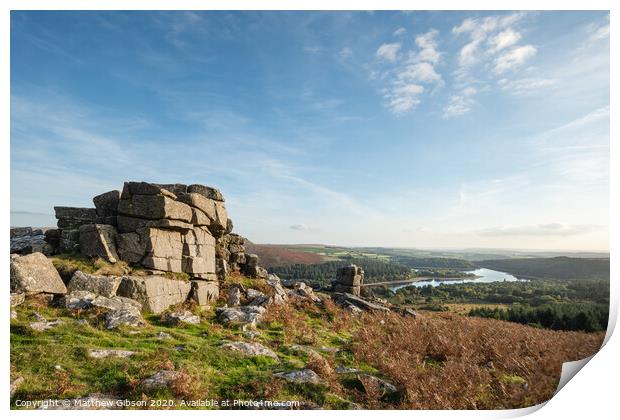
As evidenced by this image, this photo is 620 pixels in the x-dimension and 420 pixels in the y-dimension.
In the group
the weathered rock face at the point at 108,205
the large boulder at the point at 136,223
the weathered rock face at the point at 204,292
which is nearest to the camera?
the large boulder at the point at 136,223

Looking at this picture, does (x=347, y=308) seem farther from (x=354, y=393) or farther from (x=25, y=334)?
(x=25, y=334)

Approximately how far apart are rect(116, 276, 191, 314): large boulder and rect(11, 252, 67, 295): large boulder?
5.90 feet

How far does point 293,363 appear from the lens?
366 inches

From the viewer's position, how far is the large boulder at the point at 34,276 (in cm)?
1014

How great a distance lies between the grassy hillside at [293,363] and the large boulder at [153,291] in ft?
2.33

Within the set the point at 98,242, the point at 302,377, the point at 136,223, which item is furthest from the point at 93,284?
the point at 302,377

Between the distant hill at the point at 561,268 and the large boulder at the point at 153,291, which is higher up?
the distant hill at the point at 561,268

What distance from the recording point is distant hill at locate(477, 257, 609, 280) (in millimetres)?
11922

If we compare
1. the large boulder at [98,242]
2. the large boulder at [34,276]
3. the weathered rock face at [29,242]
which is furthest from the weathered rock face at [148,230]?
the large boulder at [34,276]

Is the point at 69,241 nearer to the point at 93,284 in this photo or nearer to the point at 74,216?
the point at 74,216

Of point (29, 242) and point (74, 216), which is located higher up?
point (74, 216)

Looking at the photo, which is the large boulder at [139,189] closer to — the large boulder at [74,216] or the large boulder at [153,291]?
the large boulder at [74,216]

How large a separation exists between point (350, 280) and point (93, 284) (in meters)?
17.5

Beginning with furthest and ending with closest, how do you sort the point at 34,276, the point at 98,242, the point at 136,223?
the point at 136,223 → the point at 98,242 → the point at 34,276
